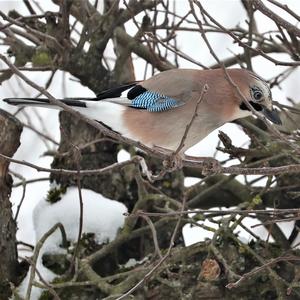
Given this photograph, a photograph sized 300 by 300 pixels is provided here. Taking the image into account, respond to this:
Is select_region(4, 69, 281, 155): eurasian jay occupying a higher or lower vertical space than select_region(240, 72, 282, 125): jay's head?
higher

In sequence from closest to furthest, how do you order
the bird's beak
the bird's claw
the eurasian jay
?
the bird's claw < the bird's beak < the eurasian jay

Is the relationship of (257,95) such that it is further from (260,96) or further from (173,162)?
(173,162)

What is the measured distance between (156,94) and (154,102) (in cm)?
4

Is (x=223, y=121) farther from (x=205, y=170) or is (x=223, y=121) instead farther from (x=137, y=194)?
(x=137, y=194)

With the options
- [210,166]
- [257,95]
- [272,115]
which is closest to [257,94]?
[257,95]

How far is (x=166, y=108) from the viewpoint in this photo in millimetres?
3713

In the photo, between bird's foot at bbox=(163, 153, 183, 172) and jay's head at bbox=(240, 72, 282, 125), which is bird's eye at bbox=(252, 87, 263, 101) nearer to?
jay's head at bbox=(240, 72, 282, 125)

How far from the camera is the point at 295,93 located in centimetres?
716

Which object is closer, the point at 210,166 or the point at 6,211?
the point at 210,166

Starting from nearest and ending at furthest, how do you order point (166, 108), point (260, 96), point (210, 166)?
1. point (210, 166)
2. point (260, 96)
3. point (166, 108)

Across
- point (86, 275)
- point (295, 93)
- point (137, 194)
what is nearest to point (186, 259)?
point (86, 275)

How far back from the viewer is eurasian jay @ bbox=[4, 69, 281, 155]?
368cm

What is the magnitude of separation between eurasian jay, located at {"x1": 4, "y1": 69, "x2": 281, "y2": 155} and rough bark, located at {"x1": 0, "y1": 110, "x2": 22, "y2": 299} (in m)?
0.34

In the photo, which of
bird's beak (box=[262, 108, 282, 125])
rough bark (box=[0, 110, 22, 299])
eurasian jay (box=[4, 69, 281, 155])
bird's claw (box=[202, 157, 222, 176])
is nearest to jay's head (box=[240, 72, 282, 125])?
bird's beak (box=[262, 108, 282, 125])
